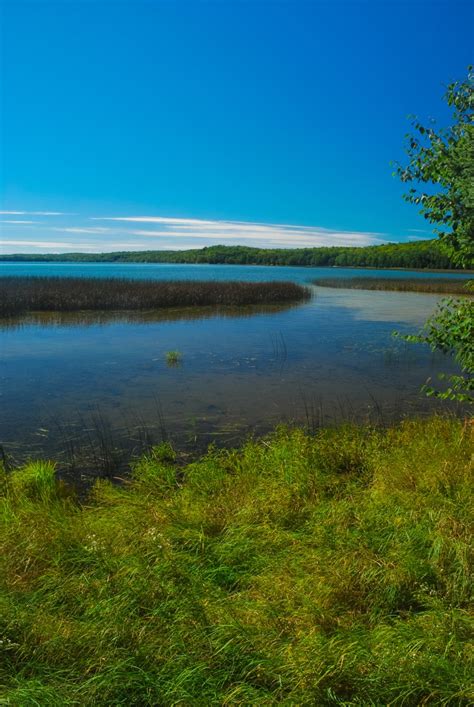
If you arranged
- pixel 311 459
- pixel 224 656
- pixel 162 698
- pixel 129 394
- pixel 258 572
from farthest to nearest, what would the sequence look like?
pixel 129 394 → pixel 311 459 → pixel 258 572 → pixel 224 656 → pixel 162 698

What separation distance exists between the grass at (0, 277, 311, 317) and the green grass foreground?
28.8m

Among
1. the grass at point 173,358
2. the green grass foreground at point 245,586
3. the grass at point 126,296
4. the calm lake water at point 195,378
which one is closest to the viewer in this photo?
the green grass foreground at point 245,586

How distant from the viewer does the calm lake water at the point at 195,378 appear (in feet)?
34.7

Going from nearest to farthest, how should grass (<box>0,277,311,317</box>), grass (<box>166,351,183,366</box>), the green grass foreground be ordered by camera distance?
the green grass foreground < grass (<box>166,351,183,366</box>) < grass (<box>0,277,311,317</box>)

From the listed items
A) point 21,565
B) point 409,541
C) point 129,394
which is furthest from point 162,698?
point 129,394

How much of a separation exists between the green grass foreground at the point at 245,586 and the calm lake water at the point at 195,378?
3.23 m

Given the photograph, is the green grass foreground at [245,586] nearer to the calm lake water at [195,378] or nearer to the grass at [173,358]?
the calm lake water at [195,378]

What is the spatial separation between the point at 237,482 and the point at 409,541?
289 centimetres

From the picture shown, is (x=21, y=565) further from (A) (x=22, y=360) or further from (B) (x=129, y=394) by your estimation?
(A) (x=22, y=360)

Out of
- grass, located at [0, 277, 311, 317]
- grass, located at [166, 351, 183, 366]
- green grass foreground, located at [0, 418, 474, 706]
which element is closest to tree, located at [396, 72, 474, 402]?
green grass foreground, located at [0, 418, 474, 706]

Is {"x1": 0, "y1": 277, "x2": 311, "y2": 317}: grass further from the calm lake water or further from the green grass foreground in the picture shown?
the green grass foreground

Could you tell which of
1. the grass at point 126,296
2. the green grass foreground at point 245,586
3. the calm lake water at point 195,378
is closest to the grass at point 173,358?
the calm lake water at point 195,378

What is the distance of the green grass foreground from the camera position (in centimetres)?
309

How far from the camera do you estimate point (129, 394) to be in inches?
514
